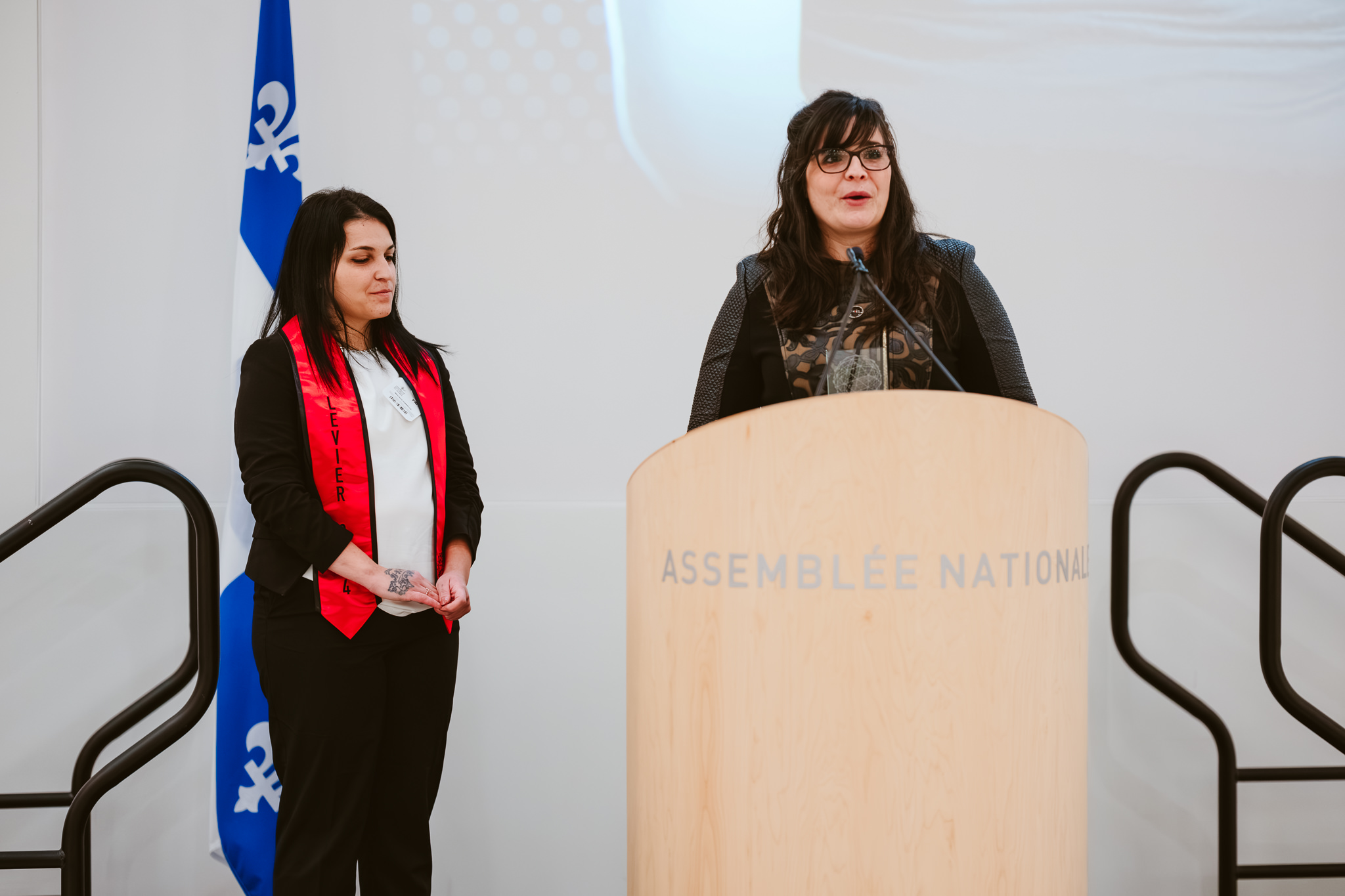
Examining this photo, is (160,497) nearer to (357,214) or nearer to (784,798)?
(357,214)

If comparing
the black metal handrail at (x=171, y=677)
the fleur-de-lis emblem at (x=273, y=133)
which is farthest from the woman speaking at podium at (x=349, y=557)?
the fleur-de-lis emblem at (x=273, y=133)

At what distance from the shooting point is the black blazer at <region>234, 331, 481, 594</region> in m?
1.46

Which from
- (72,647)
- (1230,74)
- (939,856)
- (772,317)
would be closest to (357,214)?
(772,317)

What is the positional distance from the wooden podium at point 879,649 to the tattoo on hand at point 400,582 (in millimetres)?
700

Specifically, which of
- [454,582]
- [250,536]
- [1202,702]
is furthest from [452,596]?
[1202,702]

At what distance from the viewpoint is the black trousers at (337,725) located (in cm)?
149

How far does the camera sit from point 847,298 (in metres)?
1.44

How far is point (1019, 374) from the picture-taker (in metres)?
1.40

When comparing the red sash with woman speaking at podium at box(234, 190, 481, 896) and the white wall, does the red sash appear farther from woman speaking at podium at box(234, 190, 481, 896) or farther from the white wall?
the white wall

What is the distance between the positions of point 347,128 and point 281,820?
1.76 m

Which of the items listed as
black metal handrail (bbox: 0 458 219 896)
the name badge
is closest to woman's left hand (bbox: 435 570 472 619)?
the name badge

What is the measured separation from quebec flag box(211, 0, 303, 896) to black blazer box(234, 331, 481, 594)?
0.62 meters

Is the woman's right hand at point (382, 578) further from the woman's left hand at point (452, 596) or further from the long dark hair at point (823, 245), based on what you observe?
the long dark hair at point (823, 245)

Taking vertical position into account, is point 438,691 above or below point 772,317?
below
